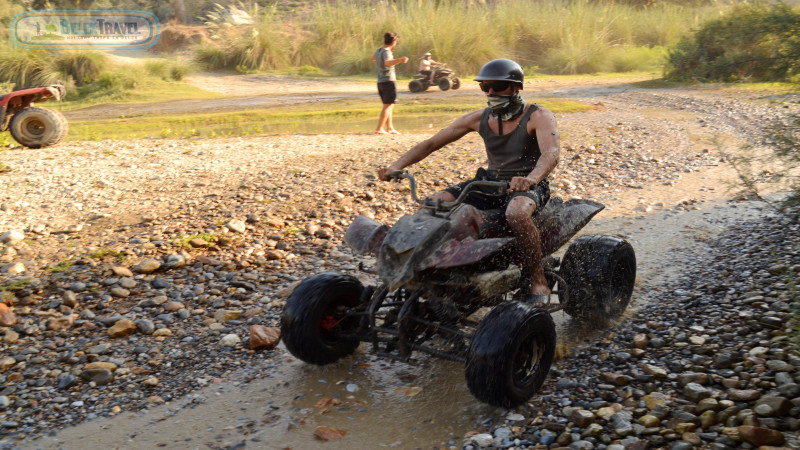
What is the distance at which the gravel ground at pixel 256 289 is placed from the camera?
4.23 metres

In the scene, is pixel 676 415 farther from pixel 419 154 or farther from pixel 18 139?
pixel 18 139

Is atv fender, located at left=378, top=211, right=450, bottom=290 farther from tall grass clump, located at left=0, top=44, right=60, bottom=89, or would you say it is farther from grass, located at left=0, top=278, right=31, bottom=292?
tall grass clump, located at left=0, top=44, right=60, bottom=89

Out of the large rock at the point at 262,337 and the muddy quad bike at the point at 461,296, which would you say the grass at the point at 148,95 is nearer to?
the large rock at the point at 262,337

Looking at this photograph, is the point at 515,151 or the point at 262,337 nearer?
the point at 515,151

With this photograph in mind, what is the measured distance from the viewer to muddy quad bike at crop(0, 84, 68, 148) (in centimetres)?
1238

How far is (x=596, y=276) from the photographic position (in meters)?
5.39

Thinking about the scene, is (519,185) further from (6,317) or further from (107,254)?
(107,254)

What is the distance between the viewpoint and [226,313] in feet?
20.4

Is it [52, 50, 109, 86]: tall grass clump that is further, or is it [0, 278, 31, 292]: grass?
[52, 50, 109, 86]: tall grass clump

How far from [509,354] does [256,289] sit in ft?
11.1

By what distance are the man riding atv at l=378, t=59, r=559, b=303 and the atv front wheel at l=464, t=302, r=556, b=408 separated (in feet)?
2.17

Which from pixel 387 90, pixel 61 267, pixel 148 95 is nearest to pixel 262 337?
pixel 61 267

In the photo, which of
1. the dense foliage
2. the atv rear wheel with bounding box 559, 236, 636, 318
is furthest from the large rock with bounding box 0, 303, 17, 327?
the dense foliage

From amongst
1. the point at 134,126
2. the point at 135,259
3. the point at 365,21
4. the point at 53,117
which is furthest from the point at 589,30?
the point at 135,259
